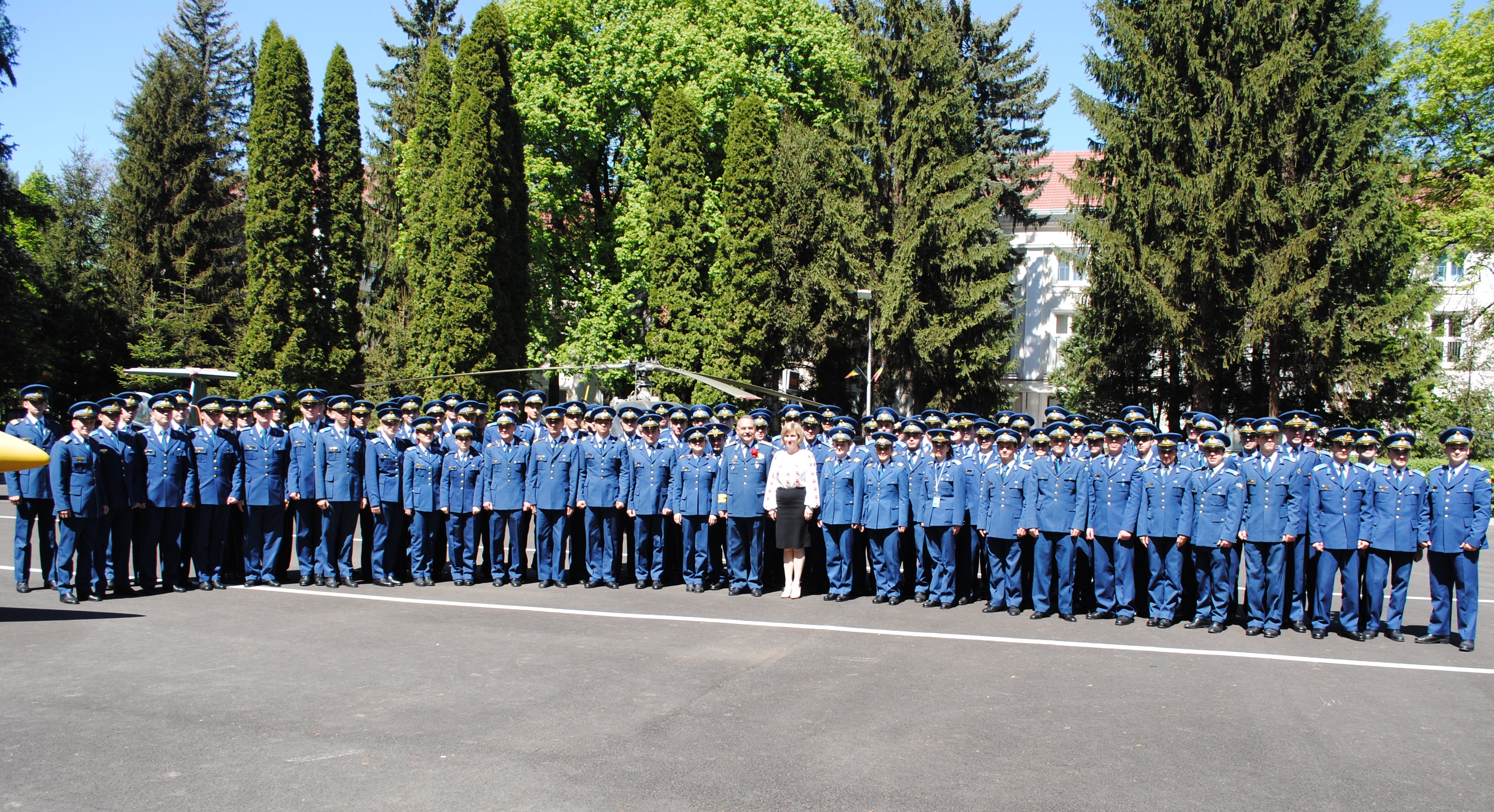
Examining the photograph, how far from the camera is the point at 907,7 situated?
3033 centimetres

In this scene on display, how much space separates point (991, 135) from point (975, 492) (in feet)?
96.6

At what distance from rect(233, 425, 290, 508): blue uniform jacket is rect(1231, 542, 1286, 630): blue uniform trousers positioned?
9128mm

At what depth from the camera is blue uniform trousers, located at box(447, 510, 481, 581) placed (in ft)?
35.4

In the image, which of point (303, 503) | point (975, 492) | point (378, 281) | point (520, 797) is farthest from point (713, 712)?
point (378, 281)

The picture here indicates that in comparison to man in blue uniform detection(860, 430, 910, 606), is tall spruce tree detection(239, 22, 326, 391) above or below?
above

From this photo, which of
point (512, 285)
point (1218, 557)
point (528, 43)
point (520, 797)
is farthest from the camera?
point (528, 43)

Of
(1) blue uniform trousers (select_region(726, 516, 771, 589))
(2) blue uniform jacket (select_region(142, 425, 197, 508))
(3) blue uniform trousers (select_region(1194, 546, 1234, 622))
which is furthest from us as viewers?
(1) blue uniform trousers (select_region(726, 516, 771, 589))

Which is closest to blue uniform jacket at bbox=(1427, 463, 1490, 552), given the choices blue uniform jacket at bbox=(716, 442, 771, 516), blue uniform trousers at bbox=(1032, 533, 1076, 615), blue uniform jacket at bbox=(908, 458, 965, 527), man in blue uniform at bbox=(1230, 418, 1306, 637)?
man in blue uniform at bbox=(1230, 418, 1306, 637)

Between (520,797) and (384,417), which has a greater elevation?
(384,417)

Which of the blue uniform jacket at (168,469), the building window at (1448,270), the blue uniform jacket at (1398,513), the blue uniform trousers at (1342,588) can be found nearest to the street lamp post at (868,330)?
the building window at (1448,270)

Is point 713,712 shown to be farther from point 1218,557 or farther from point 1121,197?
point 1121,197

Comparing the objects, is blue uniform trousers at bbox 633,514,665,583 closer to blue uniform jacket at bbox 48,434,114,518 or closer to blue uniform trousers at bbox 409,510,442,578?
blue uniform trousers at bbox 409,510,442,578

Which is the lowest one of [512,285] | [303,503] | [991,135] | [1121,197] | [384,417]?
[303,503]

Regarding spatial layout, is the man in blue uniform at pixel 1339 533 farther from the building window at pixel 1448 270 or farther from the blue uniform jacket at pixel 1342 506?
the building window at pixel 1448 270
